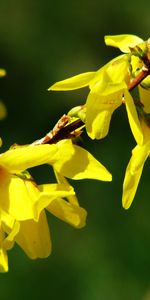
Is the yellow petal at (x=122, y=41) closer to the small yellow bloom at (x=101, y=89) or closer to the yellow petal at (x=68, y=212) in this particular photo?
the small yellow bloom at (x=101, y=89)

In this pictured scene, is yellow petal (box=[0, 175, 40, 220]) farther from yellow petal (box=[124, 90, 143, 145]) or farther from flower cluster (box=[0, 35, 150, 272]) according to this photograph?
yellow petal (box=[124, 90, 143, 145])

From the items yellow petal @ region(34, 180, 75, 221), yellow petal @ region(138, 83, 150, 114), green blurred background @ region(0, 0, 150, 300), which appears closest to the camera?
yellow petal @ region(34, 180, 75, 221)

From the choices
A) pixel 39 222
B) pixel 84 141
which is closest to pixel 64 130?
pixel 39 222

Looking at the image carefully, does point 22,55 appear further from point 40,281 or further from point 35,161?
point 35,161

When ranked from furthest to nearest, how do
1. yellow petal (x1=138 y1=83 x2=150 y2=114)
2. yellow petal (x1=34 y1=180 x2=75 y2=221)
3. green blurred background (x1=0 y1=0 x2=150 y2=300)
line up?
green blurred background (x1=0 y1=0 x2=150 y2=300), yellow petal (x1=138 y1=83 x2=150 y2=114), yellow petal (x1=34 y1=180 x2=75 y2=221)

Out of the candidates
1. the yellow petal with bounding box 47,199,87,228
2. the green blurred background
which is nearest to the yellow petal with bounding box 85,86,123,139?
the yellow petal with bounding box 47,199,87,228

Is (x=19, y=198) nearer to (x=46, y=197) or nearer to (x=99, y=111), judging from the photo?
(x=46, y=197)
